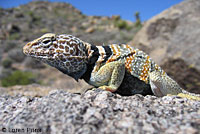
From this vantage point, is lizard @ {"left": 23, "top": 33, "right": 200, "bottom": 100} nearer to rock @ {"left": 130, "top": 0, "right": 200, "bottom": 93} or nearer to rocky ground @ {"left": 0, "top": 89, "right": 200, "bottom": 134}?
rocky ground @ {"left": 0, "top": 89, "right": 200, "bottom": 134}

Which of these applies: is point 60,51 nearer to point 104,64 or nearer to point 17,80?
point 104,64

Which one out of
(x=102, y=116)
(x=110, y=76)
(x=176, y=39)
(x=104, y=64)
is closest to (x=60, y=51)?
(x=104, y=64)

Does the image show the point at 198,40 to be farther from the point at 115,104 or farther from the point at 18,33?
the point at 18,33

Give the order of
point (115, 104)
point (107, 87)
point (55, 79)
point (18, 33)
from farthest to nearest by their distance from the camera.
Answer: point (18, 33) < point (55, 79) < point (107, 87) < point (115, 104)

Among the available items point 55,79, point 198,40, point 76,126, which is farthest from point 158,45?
point 55,79

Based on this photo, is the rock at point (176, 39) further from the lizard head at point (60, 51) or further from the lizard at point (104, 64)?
the lizard head at point (60, 51)

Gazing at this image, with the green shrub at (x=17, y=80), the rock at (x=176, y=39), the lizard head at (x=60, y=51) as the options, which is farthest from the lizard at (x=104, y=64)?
the green shrub at (x=17, y=80)

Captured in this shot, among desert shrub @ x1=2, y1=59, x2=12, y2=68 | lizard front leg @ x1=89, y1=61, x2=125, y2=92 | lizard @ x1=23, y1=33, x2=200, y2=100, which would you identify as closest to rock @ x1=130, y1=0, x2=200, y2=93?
lizard @ x1=23, y1=33, x2=200, y2=100
